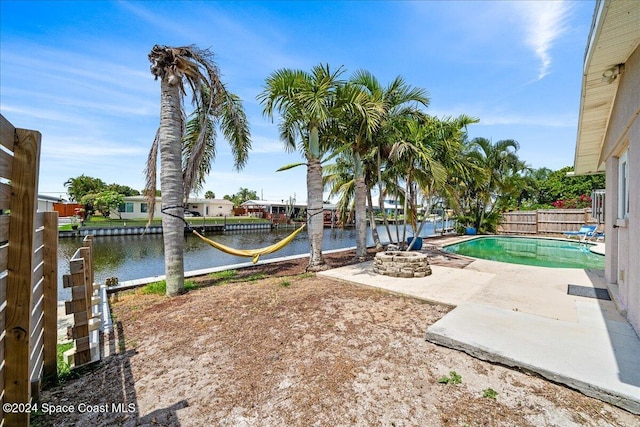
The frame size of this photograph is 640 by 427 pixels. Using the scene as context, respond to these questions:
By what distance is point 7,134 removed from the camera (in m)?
1.38

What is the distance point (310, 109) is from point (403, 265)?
3733 mm

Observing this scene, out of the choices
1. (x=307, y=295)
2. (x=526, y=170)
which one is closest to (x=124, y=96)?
(x=307, y=295)

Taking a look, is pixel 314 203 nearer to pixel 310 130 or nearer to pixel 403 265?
pixel 310 130

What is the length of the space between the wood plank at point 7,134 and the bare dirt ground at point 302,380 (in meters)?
1.88

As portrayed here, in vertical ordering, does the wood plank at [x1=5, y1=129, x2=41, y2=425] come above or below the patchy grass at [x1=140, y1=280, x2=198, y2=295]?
above

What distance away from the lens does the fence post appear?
7.89 ft

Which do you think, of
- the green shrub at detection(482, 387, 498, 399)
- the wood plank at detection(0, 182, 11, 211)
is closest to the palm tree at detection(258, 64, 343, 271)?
the green shrub at detection(482, 387, 498, 399)

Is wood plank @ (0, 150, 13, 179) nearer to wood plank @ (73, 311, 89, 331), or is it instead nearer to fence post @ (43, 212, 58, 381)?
fence post @ (43, 212, 58, 381)

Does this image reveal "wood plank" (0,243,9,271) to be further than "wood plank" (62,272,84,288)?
No

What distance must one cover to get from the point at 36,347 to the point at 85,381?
2.04ft

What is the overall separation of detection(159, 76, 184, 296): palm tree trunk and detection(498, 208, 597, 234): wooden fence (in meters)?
17.9

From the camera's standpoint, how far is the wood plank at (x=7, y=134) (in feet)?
4.33

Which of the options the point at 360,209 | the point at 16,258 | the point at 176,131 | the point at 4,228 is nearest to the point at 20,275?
the point at 16,258

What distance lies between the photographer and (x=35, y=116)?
378 inches
